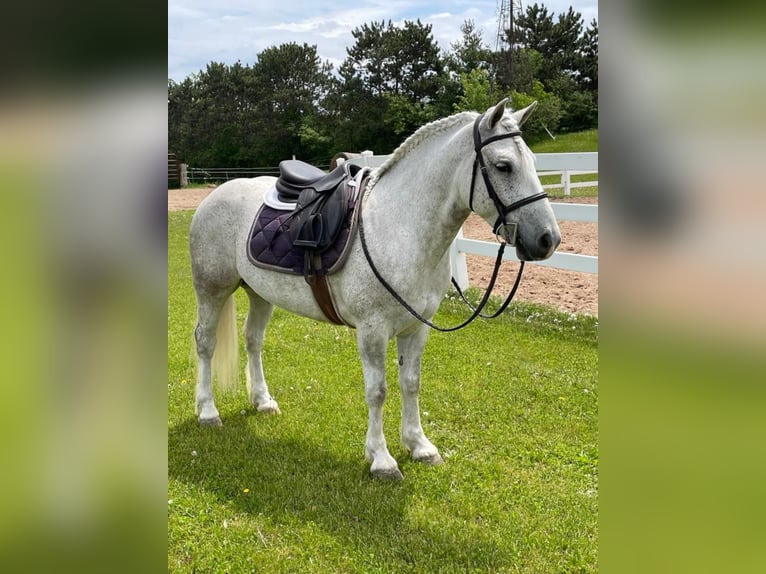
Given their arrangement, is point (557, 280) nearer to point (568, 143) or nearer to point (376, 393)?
point (376, 393)

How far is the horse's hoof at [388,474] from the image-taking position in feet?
11.4

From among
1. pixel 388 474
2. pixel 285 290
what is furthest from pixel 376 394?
pixel 285 290

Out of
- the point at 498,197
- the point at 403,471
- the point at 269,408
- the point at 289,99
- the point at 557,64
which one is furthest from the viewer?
the point at 289,99

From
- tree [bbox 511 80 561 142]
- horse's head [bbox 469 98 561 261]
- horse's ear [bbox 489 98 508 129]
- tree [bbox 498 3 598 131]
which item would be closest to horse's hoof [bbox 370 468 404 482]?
horse's head [bbox 469 98 561 261]

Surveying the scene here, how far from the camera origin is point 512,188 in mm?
2795

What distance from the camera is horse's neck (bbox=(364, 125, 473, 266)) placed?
10.3ft

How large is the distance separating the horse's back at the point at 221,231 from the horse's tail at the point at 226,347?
242 mm

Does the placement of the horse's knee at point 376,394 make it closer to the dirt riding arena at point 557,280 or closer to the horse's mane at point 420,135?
the horse's mane at point 420,135

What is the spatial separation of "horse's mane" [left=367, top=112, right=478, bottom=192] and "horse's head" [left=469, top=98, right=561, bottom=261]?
10.4 inches

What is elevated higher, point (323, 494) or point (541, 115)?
point (541, 115)

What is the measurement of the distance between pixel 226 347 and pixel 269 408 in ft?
1.92

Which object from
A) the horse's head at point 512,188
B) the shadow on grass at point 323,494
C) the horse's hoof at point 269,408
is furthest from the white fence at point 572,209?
the shadow on grass at point 323,494

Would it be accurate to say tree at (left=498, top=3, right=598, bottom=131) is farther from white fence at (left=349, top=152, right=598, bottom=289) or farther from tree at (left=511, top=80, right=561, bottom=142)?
white fence at (left=349, top=152, right=598, bottom=289)
